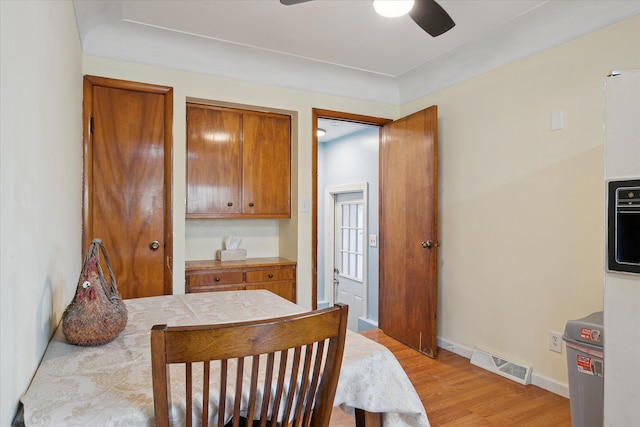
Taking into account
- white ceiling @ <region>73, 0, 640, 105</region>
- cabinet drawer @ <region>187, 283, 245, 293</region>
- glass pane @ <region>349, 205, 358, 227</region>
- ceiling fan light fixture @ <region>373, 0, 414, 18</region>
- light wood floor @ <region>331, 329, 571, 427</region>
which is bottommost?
light wood floor @ <region>331, 329, 571, 427</region>

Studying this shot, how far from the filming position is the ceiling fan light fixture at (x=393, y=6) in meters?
1.85

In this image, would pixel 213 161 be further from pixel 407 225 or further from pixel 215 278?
pixel 407 225

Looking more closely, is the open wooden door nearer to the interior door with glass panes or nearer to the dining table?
the interior door with glass panes

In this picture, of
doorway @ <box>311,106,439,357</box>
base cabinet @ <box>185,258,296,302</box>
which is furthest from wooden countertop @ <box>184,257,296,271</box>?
doorway @ <box>311,106,439,357</box>

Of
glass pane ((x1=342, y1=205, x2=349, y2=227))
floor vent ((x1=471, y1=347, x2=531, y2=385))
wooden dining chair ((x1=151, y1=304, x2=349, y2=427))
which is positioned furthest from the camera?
glass pane ((x1=342, y1=205, x2=349, y2=227))

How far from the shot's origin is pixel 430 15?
2006 millimetres

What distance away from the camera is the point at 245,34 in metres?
2.76

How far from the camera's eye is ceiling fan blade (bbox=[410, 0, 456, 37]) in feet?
6.31

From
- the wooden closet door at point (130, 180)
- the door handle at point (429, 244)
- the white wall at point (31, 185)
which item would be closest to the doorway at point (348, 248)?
the door handle at point (429, 244)

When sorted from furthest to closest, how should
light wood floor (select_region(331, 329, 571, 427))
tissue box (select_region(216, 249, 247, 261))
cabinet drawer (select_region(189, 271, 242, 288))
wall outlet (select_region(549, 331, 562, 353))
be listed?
tissue box (select_region(216, 249, 247, 261)) < cabinet drawer (select_region(189, 271, 242, 288)) < wall outlet (select_region(549, 331, 562, 353)) < light wood floor (select_region(331, 329, 571, 427))

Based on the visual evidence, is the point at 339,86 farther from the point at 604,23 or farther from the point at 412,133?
the point at 604,23

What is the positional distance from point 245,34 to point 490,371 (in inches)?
121

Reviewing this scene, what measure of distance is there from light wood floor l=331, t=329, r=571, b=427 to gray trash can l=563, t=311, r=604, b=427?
455 mm

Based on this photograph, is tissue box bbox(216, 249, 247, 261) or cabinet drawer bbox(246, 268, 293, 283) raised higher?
tissue box bbox(216, 249, 247, 261)
